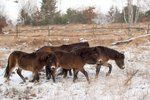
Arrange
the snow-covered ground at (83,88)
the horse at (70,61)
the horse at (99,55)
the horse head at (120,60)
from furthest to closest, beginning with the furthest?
the horse head at (120,60) → the horse at (99,55) → the horse at (70,61) → the snow-covered ground at (83,88)

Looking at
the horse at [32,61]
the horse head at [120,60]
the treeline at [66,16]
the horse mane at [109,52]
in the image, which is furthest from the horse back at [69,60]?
the treeline at [66,16]

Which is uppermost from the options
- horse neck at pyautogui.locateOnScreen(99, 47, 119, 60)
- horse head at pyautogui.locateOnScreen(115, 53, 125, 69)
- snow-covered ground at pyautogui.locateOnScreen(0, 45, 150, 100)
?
horse neck at pyautogui.locateOnScreen(99, 47, 119, 60)

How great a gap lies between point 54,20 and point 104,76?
4086cm

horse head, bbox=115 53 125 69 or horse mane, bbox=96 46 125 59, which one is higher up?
horse mane, bbox=96 46 125 59

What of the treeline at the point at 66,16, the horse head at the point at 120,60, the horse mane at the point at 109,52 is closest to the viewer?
the horse mane at the point at 109,52

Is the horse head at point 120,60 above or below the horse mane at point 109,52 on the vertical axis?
below

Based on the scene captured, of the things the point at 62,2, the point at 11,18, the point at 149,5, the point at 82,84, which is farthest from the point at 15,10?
the point at 82,84

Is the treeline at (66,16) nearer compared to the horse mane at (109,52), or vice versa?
the horse mane at (109,52)

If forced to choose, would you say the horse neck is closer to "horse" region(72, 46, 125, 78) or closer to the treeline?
"horse" region(72, 46, 125, 78)

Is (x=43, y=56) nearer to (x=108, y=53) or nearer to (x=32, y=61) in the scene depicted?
(x=32, y=61)

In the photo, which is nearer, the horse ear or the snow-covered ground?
the snow-covered ground

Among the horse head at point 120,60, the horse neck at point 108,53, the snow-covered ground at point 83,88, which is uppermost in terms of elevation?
the horse neck at point 108,53

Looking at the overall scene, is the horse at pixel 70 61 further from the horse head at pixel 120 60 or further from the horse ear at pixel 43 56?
the horse head at pixel 120 60

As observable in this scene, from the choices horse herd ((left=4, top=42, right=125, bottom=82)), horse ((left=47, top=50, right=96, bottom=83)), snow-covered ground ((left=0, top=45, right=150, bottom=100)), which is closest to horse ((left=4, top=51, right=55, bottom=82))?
horse herd ((left=4, top=42, right=125, bottom=82))
